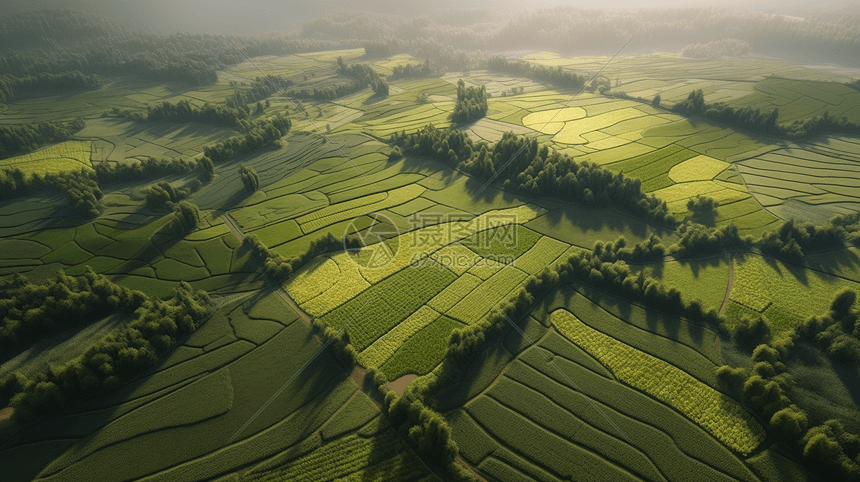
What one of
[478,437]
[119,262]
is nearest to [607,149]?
[478,437]

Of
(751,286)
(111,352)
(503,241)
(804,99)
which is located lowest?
(111,352)

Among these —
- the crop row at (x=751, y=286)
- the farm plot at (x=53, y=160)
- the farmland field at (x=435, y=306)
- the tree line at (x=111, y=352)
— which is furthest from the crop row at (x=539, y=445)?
the farm plot at (x=53, y=160)

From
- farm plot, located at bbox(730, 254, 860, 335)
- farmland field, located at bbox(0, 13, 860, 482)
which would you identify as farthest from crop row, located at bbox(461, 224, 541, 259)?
farm plot, located at bbox(730, 254, 860, 335)

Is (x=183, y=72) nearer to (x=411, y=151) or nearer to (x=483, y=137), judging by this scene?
(x=411, y=151)

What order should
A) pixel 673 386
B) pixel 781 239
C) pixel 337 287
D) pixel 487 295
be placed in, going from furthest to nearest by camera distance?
pixel 781 239
pixel 337 287
pixel 487 295
pixel 673 386

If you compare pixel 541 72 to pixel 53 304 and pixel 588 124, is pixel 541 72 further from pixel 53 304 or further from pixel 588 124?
pixel 53 304

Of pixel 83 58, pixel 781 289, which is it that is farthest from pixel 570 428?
pixel 83 58

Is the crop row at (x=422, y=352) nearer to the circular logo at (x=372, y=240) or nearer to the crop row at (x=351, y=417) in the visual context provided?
the crop row at (x=351, y=417)
